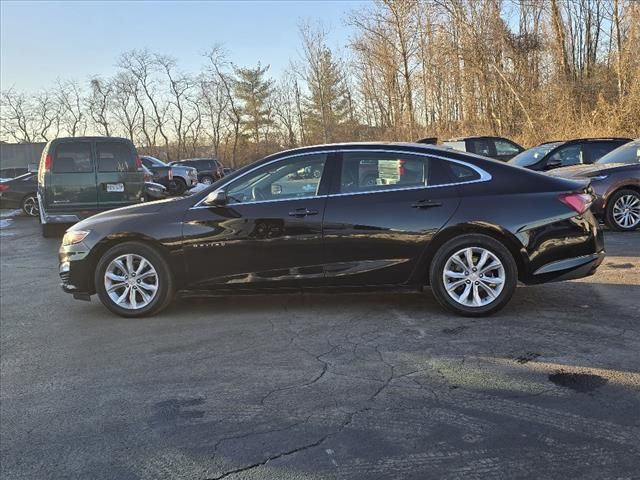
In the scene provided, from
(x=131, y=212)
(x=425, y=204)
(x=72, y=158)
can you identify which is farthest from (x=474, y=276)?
(x=72, y=158)

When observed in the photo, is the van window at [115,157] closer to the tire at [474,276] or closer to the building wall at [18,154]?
the tire at [474,276]

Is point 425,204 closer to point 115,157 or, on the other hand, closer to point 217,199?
point 217,199

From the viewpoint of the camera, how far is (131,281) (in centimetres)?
554

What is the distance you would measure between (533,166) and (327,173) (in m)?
8.06

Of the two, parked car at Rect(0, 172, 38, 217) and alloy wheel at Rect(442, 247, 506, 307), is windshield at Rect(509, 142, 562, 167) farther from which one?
parked car at Rect(0, 172, 38, 217)

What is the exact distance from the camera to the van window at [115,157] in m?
11.0

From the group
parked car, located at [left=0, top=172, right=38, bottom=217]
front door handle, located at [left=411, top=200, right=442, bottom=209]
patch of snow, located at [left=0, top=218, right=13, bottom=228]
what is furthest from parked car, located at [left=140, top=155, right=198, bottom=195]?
front door handle, located at [left=411, top=200, right=442, bottom=209]

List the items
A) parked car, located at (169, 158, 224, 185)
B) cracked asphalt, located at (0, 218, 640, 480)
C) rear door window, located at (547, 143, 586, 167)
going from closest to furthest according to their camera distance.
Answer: cracked asphalt, located at (0, 218, 640, 480)
rear door window, located at (547, 143, 586, 167)
parked car, located at (169, 158, 224, 185)

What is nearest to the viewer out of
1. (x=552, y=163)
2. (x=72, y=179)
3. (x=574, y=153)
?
(x=72, y=179)

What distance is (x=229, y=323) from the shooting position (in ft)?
17.2

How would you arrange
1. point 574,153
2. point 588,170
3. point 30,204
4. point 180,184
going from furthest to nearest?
1. point 180,184
2. point 30,204
3. point 574,153
4. point 588,170

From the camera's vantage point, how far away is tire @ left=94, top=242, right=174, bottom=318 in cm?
544

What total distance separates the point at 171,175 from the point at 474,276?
62.8 feet

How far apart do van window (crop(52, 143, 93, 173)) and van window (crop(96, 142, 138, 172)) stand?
0.70ft
